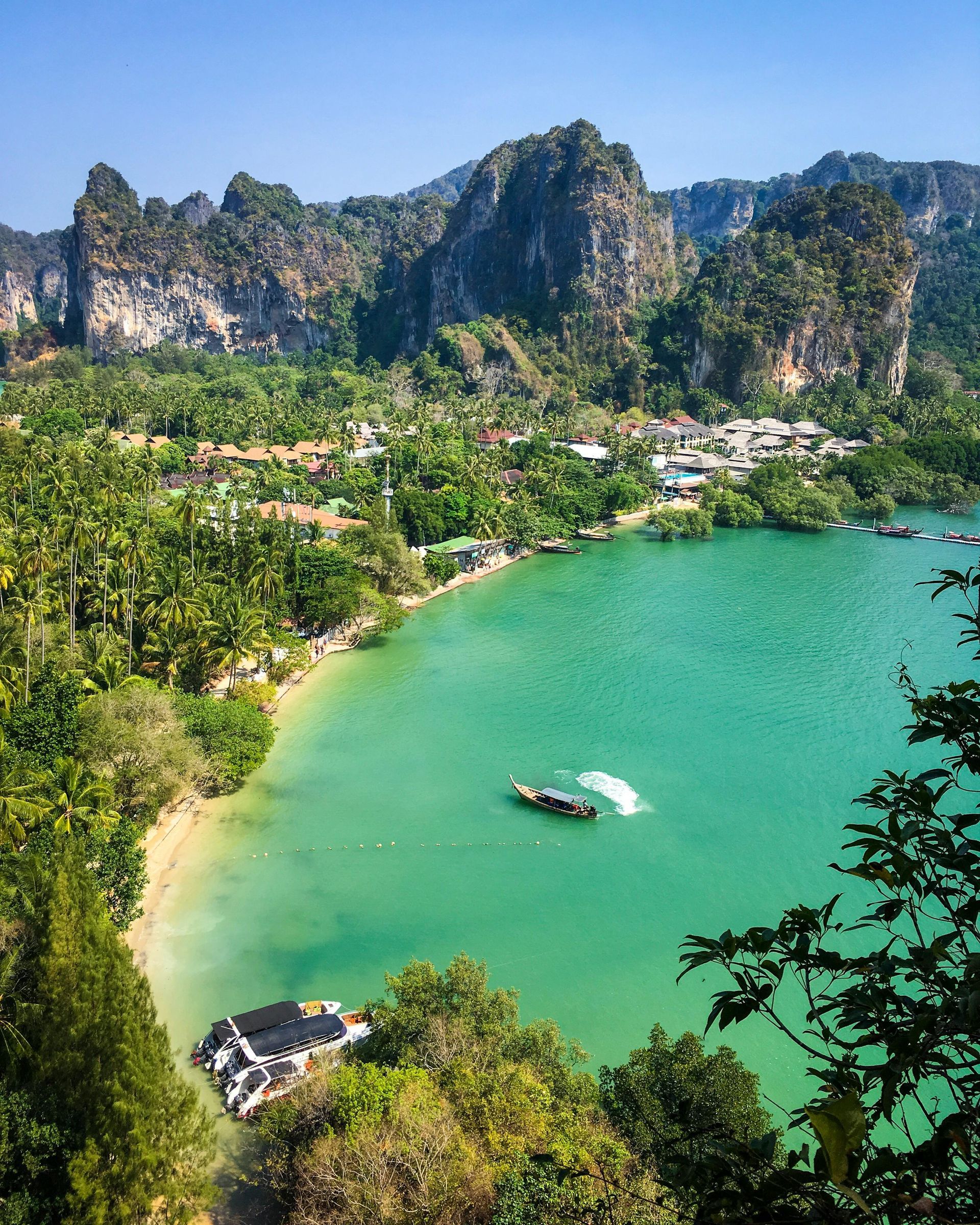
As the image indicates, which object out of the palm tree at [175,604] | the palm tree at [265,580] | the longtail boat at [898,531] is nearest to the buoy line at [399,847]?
the palm tree at [175,604]

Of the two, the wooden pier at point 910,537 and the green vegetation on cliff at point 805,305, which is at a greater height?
the green vegetation on cliff at point 805,305

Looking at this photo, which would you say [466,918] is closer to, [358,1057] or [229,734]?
[358,1057]

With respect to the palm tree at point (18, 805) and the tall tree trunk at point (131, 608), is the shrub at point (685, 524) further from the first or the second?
the palm tree at point (18, 805)

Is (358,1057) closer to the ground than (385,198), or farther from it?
closer to the ground

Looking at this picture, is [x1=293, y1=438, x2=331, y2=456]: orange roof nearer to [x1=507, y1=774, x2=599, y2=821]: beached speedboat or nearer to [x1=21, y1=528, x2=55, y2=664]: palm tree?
[x1=21, y1=528, x2=55, y2=664]: palm tree

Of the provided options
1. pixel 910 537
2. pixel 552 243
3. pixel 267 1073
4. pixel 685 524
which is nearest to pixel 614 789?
pixel 267 1073

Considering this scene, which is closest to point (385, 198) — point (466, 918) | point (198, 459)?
point (198, 459)

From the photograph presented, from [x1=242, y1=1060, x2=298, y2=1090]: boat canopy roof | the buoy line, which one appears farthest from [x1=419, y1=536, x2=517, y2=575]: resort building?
[x1=242, y1=1060, x2=298, y2=1090]: boat canopy roof
